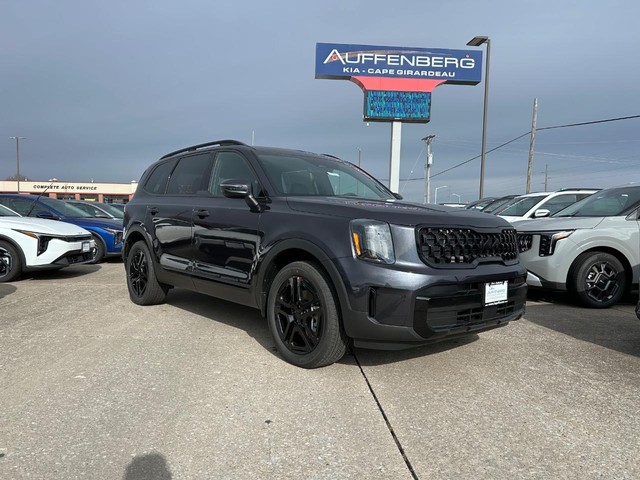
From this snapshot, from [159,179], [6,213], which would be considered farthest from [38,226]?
[159,179]

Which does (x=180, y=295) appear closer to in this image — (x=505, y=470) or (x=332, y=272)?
(x=332, y=272)

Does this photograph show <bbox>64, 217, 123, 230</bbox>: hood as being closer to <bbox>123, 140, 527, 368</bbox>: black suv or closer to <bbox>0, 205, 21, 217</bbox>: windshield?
<bbox>0, 205, 21, 217</bbox>: windshield

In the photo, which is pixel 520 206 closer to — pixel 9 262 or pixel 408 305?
pixel 408 305

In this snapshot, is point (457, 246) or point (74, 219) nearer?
point (457, 246)

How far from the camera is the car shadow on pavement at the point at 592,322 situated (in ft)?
14.0

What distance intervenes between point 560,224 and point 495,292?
129 inches

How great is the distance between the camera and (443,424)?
2.61 meters

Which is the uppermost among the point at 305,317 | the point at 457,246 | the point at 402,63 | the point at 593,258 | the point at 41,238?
the point at 402,63

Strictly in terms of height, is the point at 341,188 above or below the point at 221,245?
above

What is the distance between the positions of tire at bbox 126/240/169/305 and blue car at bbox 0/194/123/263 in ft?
14.7

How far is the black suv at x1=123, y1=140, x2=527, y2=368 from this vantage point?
3.00m

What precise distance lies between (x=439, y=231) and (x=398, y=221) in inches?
12.2

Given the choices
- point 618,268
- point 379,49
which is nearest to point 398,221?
point 618,268

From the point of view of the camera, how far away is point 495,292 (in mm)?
3285
